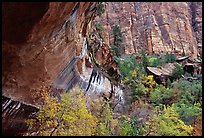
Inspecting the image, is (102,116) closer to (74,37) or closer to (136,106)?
(74,37)

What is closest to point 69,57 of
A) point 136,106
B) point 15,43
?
point 15,43

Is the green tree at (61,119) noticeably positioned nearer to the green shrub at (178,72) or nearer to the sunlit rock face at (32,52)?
the sunlit rock face at (32,52)

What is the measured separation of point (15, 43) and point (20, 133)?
185 inches

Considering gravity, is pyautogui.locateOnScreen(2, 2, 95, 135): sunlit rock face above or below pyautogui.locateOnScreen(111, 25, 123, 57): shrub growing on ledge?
above

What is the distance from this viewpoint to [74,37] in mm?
16172

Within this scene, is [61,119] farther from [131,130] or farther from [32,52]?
[131,130]

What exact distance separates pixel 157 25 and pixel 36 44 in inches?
1938

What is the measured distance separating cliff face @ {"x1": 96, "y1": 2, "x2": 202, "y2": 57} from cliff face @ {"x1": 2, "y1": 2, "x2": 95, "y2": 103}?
128ft

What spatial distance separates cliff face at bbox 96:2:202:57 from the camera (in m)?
56.8

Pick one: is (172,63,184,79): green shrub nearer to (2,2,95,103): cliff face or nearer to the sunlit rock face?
(2,2,95,103): cliff face

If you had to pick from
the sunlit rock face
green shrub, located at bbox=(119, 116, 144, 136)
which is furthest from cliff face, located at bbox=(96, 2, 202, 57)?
the sunlit rock face

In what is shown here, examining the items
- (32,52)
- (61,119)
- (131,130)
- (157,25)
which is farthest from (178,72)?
(157,25)

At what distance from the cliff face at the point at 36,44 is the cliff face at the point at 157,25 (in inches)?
1538

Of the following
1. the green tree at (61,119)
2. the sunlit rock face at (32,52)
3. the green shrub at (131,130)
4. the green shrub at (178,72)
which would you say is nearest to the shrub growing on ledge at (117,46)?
the green shrub at (178,72)
